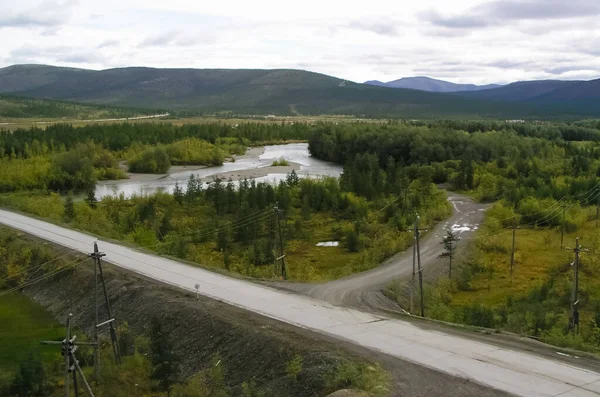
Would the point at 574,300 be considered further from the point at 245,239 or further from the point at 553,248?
the point at 245,239

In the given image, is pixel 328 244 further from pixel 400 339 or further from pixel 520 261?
pixel 400 339

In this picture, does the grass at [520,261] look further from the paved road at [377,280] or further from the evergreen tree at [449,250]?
the paved road at [377,280]

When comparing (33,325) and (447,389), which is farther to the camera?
(33,325)

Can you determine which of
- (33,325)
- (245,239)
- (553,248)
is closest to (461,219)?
(553,248)

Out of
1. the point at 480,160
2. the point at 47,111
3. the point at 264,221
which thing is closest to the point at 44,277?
the point at 264,221

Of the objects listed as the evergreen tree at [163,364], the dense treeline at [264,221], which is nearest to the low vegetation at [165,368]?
the evergreen tree at [163,364]

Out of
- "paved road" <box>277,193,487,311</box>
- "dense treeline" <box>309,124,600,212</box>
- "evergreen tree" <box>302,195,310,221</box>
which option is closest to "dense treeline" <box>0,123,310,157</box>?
"dense treeline" <box>309,124,600,212</box>
